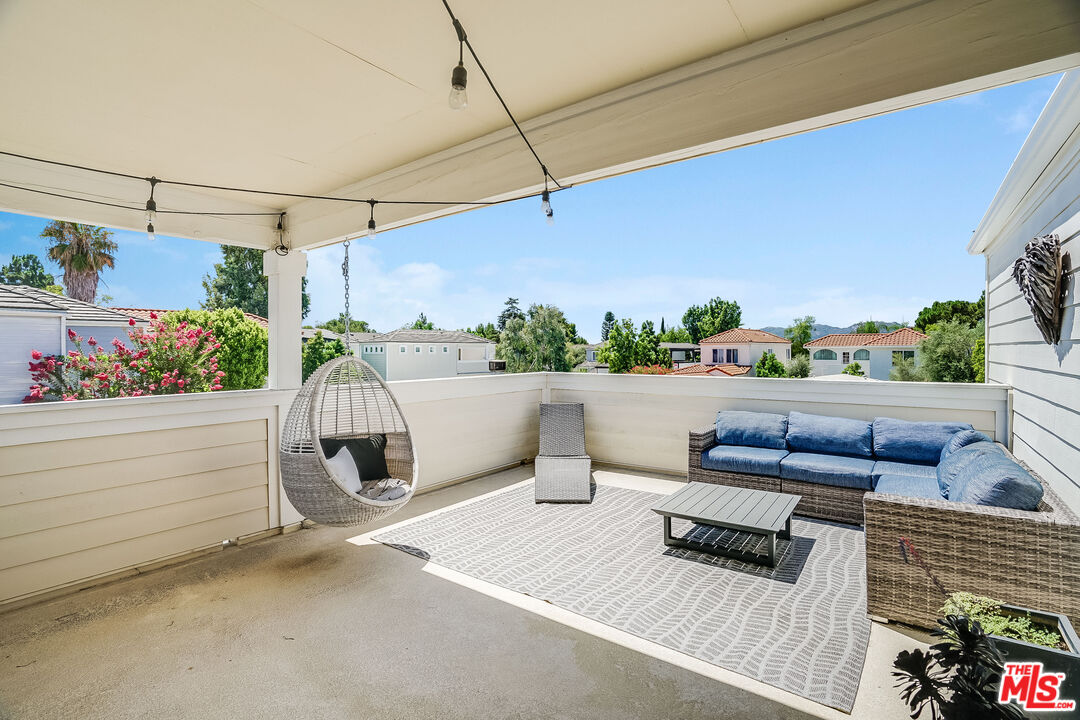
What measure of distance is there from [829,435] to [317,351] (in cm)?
1488

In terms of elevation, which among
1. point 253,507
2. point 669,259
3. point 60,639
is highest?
point 669,259

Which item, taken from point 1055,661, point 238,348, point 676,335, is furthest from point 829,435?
point 676,335

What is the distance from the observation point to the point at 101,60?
203 cm

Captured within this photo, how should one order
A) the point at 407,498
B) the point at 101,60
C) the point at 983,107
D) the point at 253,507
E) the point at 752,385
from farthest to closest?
the point at 983,107 < the point at 752,385 < the point at 253,507 < the point at 407,498 < the point at 101,60

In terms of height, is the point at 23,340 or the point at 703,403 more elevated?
the point at 23,340

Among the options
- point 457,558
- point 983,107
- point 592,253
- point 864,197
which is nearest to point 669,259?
point 592,253

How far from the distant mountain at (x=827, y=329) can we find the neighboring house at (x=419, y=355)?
10461mm

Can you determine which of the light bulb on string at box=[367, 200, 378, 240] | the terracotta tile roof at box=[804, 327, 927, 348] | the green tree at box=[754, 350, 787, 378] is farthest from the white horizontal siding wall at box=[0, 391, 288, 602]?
the terracotta tile roof at box=[804, 327, 927, 348]

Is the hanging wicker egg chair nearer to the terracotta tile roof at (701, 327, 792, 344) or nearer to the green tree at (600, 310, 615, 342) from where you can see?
the terracotta tile roof at (701, 327, 792, 344)

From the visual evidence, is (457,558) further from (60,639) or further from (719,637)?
(60,639)

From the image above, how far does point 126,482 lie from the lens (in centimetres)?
308

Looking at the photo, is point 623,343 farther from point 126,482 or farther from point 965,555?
point 126,482

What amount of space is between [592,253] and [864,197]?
17.1m

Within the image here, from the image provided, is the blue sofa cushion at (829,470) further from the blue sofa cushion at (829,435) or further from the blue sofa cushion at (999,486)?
the blue sofa cushion at (999,486)
